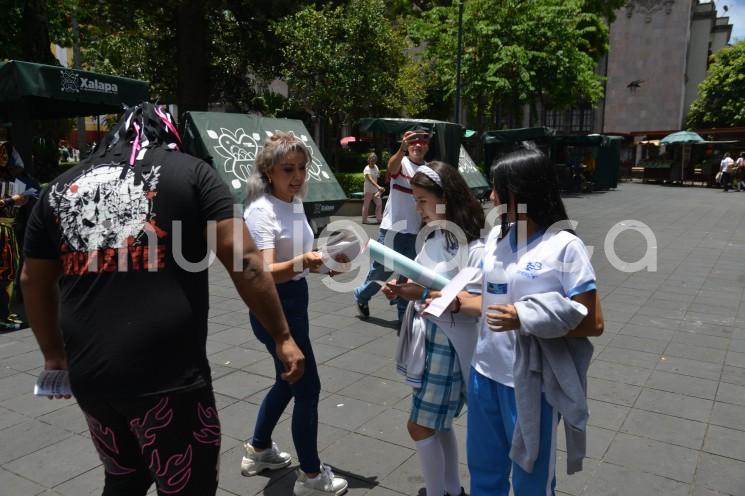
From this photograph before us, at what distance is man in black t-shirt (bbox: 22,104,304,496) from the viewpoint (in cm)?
185

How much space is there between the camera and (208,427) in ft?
6.52

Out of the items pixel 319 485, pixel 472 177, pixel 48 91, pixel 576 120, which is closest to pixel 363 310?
pixel 319 485

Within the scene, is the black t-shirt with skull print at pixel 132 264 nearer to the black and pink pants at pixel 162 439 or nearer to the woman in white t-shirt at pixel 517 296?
the black and pink pants at pixel 162 439

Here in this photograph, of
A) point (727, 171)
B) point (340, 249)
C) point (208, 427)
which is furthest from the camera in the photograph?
point (727, 171)

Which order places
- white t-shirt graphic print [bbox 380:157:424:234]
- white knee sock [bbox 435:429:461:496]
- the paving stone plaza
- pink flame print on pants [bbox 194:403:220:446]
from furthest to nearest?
white t-shirt graphic print [bbox 380:157:424:234] → the paving stone plaza → white knee sock [bbox 435:429:461:496] → pink flame print on pants [bbox 194:403:220:446]

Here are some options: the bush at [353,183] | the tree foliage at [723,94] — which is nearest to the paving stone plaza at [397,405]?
the bush at [353,183]

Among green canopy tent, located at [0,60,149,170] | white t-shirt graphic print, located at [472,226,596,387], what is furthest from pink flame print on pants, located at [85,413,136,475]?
green canopy tent, located at [0,60,149,170]

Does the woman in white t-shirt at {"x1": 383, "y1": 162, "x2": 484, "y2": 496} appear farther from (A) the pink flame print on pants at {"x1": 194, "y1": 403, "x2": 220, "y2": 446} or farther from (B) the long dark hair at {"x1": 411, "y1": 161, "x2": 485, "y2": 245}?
(A) the pink flame print on pants at {"x1": 194, "y1": 403, "x2": 220, "y2": 446}

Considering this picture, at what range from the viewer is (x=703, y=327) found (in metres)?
6.14

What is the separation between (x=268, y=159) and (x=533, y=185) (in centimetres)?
128

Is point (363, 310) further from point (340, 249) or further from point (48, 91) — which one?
point (48, 91)

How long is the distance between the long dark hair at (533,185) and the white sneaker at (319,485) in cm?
166

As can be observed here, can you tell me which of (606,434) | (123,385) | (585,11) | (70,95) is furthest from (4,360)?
(585,11)

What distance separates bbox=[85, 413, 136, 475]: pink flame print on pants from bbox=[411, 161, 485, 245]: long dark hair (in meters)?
1.68
